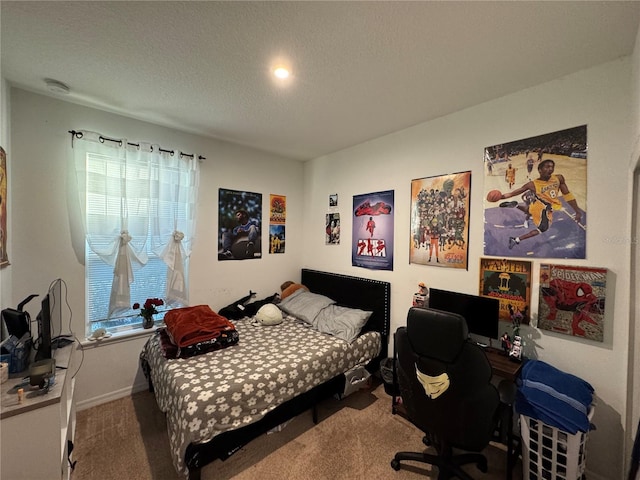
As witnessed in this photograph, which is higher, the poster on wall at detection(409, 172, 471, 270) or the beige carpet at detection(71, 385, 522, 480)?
the poster on wall at detection(409, 172, 471, 270)

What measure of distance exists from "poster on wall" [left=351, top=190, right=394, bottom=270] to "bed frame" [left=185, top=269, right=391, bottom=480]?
24 centimetres

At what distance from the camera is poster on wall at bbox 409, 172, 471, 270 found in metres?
2.29

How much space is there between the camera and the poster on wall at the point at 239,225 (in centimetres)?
318

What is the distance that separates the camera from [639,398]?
1.38m

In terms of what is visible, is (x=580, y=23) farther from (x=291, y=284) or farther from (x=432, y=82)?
(x=291, y=284)

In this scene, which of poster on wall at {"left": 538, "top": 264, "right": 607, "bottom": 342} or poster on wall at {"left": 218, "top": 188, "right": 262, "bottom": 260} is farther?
poster on wall at {"left": 218, "top": 188, "right": 262, "bottom": 260}

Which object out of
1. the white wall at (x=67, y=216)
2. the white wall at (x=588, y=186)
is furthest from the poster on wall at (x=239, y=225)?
the white wall at (x=588, y=186)

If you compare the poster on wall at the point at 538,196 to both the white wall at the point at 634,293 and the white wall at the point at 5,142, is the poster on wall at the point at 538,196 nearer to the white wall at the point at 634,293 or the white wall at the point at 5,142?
the white wall at the point at 634,293

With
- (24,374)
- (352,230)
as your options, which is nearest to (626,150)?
(352,230)

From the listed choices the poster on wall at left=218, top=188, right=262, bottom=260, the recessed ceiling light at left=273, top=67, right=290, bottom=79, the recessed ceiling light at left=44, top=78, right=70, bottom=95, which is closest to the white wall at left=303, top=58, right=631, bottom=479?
the recessed ceiling light at left=273, top=67, right=290, bottom=79

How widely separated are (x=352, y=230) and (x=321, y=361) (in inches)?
64.1

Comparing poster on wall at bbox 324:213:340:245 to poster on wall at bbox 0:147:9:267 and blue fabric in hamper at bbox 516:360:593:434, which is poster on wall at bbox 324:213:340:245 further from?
poster on wall at bbox 0:147:9:267

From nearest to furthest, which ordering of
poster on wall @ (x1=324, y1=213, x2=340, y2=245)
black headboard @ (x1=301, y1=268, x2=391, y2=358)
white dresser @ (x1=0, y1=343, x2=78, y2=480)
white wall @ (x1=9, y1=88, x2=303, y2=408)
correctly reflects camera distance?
white dresser @ (x1=0, y1=343, x2=78, y2=480)
white wall @ (x1=9, y1=88, x2=303, y2=408)
black headboard @ (x1=301, y1=268, x2=391, y2=358)
poster on wall @ (x1=324, y1=213, x2=340, y2=245)

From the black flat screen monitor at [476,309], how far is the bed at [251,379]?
0.71 m
